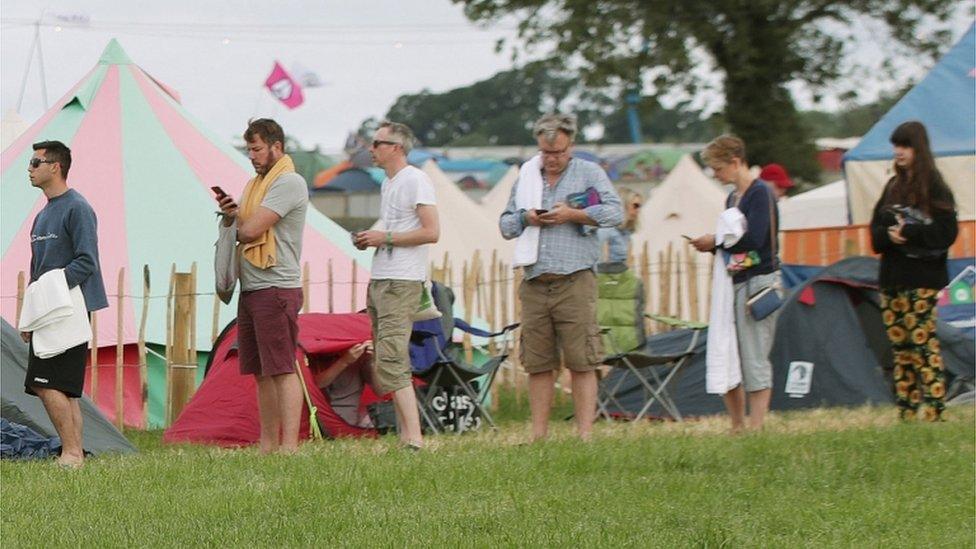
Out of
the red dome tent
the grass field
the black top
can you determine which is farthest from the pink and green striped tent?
the black top

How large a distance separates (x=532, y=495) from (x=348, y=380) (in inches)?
147

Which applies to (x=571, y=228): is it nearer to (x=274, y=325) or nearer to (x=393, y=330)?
(x=393, y=330)

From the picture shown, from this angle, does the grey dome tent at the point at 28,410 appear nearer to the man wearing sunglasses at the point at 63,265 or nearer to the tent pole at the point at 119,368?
the man wearing sunglasses at the point at 63,265

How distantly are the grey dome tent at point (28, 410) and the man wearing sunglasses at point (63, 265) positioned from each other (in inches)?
29.6

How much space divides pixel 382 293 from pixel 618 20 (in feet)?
54.4

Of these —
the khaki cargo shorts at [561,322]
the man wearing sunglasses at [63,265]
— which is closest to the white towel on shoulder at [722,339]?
the khaki cargo shorts at [561,322]

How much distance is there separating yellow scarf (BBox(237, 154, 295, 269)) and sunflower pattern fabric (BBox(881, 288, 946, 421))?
141 inches

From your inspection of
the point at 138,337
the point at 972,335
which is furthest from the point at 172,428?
the point at 972,335

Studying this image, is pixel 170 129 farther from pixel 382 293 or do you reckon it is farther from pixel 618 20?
pixel 618 20

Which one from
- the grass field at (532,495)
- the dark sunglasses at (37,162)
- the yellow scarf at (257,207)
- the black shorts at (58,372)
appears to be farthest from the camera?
the yellow scarf at (257,207)

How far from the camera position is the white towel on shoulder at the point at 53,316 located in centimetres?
742

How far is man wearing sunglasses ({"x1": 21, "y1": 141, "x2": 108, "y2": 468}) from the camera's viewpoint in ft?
24.8

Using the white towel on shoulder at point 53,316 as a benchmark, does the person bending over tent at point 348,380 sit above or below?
below

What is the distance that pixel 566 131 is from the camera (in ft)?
27.4
